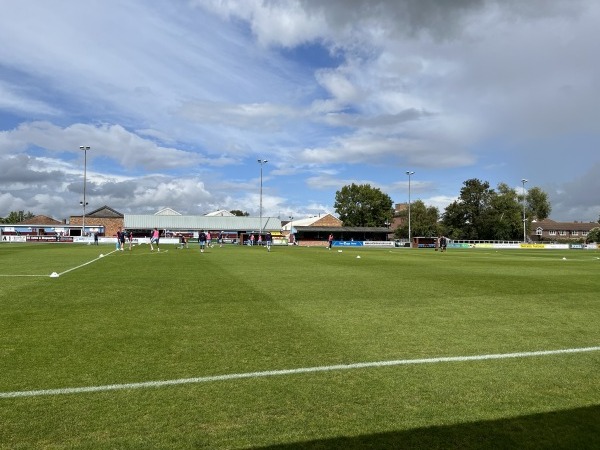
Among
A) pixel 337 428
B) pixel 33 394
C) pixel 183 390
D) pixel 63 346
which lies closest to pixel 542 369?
pixel 337 428

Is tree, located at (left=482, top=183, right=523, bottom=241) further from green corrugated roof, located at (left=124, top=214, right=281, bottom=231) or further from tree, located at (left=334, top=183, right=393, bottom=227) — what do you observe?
green corrugated roof, located at (left=124, top=214, right=281, bottom=231)

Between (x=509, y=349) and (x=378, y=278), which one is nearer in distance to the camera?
(x=509, y=349)

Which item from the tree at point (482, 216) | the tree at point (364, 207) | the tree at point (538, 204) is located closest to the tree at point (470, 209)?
the tree at point (482, 216)

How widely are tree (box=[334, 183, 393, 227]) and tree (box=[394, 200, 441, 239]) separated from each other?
19.6 ft

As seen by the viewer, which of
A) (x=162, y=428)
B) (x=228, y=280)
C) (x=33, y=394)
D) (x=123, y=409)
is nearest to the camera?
(x=162, y=428)

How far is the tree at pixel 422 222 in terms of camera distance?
121812 mm

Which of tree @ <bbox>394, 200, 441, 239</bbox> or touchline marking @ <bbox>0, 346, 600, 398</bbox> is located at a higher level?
tree @ <bbox>394, 200, 441, 239</bbox>

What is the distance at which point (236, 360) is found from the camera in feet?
21.0

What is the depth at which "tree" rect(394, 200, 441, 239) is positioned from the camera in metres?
122

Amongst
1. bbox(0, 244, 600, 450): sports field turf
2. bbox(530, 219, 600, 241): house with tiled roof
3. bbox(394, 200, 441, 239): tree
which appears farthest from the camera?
bbox(530, 219, 600, 241): house with tiled roof

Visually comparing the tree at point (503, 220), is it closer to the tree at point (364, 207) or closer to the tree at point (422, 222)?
the tree at point (422, 222)

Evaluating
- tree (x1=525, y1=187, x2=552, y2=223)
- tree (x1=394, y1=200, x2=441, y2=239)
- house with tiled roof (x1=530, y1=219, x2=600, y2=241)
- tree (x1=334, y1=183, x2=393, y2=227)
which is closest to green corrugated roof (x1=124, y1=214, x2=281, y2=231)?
tree (x1=334, y1=183, x2=393, y2=227)

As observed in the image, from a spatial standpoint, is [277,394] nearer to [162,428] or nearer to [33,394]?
[162,428]

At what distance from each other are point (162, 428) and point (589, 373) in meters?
5.42
